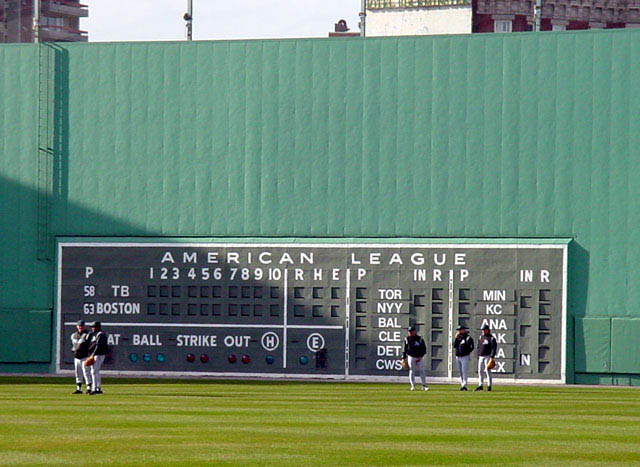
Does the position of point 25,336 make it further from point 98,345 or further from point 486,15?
point 486,15

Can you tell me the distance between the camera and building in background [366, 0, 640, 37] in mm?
71062

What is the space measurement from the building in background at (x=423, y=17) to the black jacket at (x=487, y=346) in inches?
1677

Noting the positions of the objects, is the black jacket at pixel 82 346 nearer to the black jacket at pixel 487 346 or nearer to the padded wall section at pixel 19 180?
the black jacket at pixel 487 346

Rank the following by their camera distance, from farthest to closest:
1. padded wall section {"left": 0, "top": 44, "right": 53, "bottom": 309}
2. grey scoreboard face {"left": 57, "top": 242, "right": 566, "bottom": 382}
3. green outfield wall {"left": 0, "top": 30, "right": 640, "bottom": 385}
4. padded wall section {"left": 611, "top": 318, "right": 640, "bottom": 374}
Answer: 1. padded wall section {"left": 0, "top": 44, "right": 53, "bottom": 309}
2. green outfield wall {"left": 0, "top": 30, "right": 640, "bottom": 385}
3. padded wall section {"left": 611, "top": 318, "right": 640, "bottom": 374}
4. grey scoreboard face {"left": 57, "top": 242, "right": 566, "bottom": 382}

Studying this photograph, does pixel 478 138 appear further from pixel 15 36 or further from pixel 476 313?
pixel 15 36

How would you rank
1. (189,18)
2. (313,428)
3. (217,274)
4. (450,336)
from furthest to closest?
(189,18) → (217,274) → (450,336) → (313,428)

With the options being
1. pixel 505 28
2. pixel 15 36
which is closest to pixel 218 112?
pixel 505 28

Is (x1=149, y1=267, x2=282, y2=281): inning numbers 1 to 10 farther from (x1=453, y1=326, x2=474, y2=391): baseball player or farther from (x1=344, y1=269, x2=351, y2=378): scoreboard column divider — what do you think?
(x1=453, y1=326, x2=474, y2=391): baseball player

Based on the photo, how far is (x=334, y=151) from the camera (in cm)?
3541

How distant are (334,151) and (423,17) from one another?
37.4m

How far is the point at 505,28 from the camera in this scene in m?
74.4

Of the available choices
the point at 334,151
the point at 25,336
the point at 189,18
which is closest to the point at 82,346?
the point at 25,336

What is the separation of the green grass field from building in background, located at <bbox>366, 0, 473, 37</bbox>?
46.5m

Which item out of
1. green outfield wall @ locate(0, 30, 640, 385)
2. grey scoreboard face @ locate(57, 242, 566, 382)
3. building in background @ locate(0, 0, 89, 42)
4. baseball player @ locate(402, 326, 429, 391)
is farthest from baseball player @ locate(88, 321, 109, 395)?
building in background @ locate(0, 0, 89, 42)
